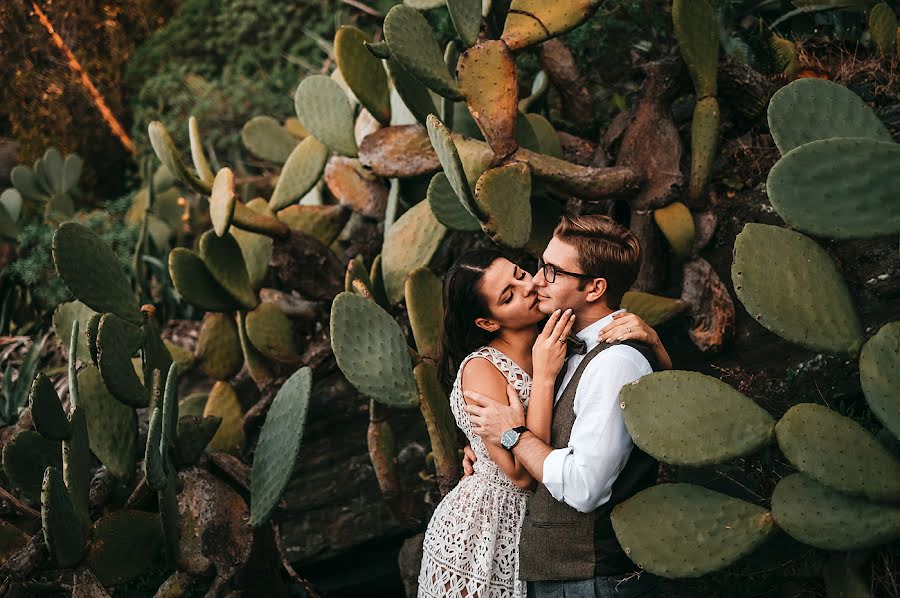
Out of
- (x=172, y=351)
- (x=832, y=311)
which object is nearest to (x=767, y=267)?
(x=832, y=311)

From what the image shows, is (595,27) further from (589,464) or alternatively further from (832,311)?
(589,464)

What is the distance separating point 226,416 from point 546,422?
6.18 ft

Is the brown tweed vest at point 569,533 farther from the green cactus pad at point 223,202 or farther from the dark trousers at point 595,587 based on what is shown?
the green cactus pad at point 223,202

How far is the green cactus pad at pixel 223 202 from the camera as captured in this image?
10.0ft

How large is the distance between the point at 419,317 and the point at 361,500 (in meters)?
1.02

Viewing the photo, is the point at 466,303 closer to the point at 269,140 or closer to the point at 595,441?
the point at 595,441

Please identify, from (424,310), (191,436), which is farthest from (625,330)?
(191,436)

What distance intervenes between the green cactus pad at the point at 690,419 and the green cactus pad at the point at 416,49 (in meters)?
1.30

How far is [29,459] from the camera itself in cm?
256

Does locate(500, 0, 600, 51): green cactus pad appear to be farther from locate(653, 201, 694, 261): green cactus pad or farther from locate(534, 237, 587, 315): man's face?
locate(534, 237, 587, 315): man's face

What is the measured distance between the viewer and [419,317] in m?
2.73

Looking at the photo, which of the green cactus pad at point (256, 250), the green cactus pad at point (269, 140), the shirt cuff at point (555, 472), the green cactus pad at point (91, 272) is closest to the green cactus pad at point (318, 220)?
the green cactus pad at point (256, 250)

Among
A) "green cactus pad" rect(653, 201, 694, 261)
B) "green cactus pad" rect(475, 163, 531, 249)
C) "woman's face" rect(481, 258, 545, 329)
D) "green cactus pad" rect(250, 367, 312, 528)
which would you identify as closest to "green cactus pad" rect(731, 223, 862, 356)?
"woman's face" rect(481, 258, 545, 329)

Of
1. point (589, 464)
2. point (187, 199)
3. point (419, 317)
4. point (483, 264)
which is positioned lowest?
point (187, 199)
